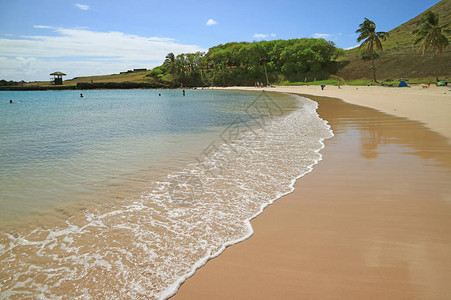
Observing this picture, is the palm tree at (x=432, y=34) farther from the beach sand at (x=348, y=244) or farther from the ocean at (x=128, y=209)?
the beach sand at (x=348, y=244)

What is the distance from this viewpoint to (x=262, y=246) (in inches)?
122

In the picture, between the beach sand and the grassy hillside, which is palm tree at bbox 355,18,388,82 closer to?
the grassy hillside

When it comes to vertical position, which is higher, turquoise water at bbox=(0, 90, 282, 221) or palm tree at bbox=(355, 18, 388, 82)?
palm tree at bbox=(355, 18, 388, 82)

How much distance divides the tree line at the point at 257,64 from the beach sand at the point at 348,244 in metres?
67.7

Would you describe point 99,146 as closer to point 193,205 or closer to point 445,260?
point 193,205

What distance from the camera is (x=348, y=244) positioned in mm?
3027

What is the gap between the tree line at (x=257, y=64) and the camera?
70.6m

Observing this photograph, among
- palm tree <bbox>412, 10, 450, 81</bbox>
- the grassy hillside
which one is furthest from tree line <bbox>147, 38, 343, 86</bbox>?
palm tree <bbox>412, 10, 450, 81</bbox>

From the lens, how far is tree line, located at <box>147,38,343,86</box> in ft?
232

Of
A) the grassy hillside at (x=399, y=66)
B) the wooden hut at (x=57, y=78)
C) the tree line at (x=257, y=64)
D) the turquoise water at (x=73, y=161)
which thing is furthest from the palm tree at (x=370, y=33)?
the wooden hut at (x=57, y=78)

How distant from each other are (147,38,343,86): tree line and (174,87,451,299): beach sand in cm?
6772

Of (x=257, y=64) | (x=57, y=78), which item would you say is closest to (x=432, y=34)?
(x=257, y=64)

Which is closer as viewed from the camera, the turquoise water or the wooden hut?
the turquoise water

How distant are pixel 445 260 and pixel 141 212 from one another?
3664mm
